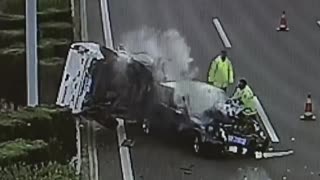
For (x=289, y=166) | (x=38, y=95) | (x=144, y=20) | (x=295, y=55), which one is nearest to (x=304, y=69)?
(x=295, y=55)

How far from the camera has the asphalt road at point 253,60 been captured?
7879mm

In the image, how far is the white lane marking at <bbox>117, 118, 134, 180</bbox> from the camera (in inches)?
309

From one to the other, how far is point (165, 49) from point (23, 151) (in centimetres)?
165

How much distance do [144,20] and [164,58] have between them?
16.1 inches

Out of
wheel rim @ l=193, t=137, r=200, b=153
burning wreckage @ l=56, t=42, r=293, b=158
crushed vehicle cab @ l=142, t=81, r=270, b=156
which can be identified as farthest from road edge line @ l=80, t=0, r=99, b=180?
wheel rim @ l=193, t=137, r=200, b=153

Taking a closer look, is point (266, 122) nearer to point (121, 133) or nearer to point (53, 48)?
point (121, 133)

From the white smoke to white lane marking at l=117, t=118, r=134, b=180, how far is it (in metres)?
0.57

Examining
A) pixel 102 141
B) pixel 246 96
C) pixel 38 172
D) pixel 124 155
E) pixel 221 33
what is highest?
pixel 221 33

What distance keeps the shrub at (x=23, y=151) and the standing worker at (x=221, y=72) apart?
161 cm

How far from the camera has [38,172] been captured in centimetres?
766

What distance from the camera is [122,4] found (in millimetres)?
8594

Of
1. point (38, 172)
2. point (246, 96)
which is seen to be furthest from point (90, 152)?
point (246, 96)

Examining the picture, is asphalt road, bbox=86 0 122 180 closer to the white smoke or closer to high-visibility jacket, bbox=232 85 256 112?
the white smoke

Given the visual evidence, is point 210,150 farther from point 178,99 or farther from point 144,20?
point 144,20
